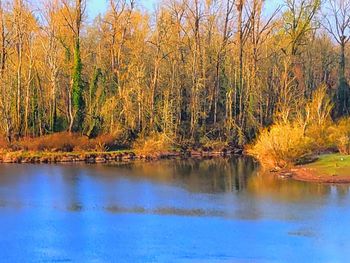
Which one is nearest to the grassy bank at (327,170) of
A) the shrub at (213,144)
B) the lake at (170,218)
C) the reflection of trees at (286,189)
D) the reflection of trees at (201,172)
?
the reflection of trees at (286,189)

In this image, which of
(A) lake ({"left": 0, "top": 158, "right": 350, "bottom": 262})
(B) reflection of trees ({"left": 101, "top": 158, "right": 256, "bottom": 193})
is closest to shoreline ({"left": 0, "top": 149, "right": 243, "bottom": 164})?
(B) reflection of trees ({"left": 101, "top": 158, "right": 256, "bottom": 193})

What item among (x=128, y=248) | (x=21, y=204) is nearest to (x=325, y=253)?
(x=128, y=248)

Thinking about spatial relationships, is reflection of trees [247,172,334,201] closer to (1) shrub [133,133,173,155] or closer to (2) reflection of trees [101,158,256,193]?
(2) reflection of trees [101,158,256,193]

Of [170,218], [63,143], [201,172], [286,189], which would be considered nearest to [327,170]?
[286,189]

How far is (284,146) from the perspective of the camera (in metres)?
30.3

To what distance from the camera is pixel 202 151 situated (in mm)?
44250

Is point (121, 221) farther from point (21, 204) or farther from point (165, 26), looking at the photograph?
point (165, 26)

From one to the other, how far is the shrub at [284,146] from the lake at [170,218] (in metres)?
1.67

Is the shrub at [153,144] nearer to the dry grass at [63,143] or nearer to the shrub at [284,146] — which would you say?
the dry grass at [63,143]

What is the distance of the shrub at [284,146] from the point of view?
1194 inches

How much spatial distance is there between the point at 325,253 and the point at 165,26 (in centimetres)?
3500

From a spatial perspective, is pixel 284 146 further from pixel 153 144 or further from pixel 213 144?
pixel 213 144

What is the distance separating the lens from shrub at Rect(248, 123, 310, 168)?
3033 centimetres

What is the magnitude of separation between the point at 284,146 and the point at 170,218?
1271 cm
